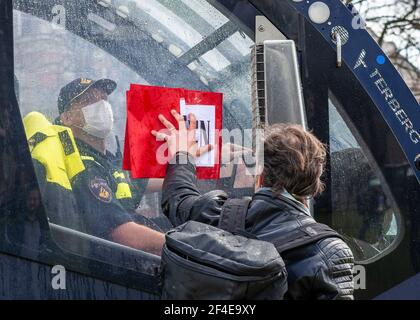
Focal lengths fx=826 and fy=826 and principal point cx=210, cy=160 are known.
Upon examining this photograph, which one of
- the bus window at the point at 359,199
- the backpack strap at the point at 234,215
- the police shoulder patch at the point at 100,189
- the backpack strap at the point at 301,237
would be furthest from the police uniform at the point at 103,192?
the bus window at the point at 359,199

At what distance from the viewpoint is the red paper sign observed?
264 centimetres

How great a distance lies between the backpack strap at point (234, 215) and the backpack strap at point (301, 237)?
120 millimetres

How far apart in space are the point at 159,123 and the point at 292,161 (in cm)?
47

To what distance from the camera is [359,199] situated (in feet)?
9.25

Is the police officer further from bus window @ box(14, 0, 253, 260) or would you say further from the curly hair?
the curly hair

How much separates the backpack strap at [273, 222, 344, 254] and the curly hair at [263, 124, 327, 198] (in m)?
0.15

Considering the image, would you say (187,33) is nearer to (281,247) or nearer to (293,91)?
(293,91)

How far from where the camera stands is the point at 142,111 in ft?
8.67

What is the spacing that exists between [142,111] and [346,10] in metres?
0.78

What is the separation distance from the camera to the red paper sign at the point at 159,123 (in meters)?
2.64

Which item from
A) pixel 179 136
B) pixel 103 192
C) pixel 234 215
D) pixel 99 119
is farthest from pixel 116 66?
pixel 234 215

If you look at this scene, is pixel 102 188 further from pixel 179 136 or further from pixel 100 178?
pixel 179 136
